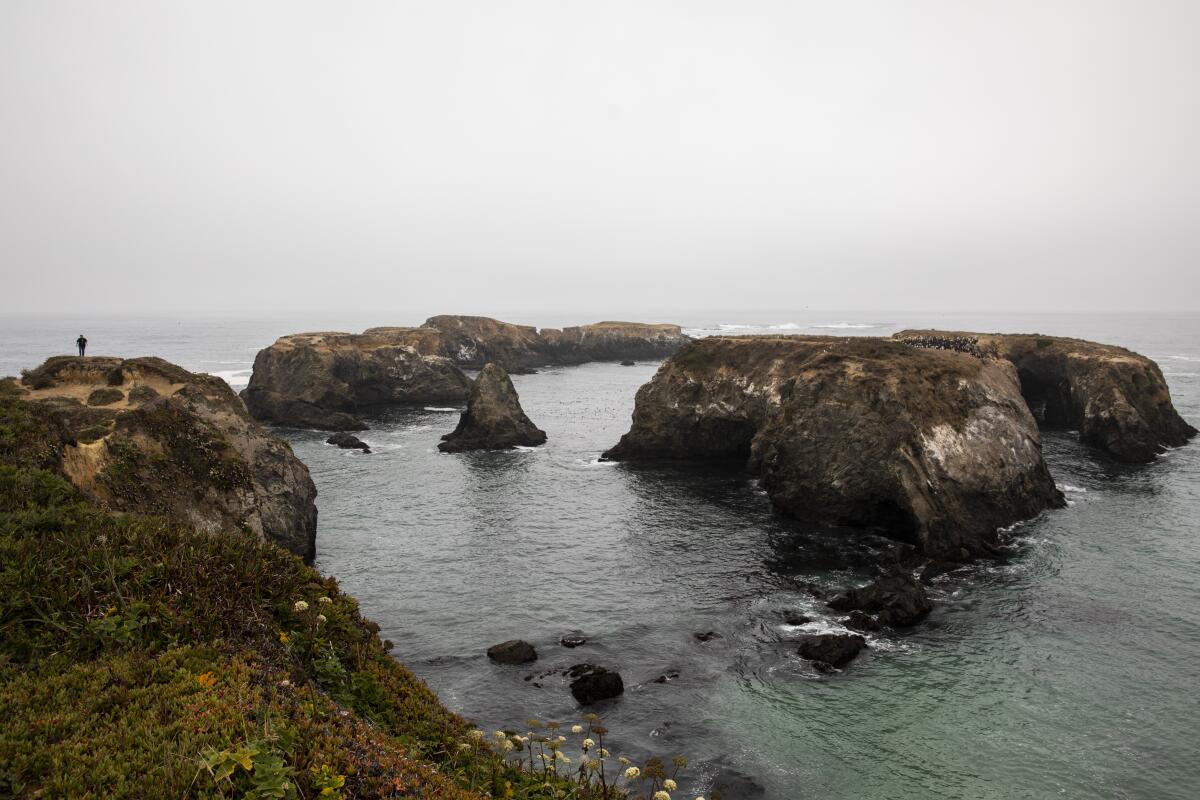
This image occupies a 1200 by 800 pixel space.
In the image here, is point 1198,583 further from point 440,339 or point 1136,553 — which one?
point 440,339

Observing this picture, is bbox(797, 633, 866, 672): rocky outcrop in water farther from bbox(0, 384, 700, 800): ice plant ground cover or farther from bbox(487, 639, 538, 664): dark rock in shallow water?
bbox(0, 384, 700, 800): ice plant ground cover

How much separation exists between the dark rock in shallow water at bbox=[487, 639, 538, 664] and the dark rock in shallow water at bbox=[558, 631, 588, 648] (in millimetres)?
1515

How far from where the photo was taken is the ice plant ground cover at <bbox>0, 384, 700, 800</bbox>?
8.88 metres

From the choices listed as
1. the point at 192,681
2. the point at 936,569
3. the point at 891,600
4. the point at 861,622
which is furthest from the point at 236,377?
the point at 192,681

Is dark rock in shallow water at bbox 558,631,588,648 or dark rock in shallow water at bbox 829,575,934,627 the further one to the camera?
dark rock in shallow water at bbox 829,575,934,627

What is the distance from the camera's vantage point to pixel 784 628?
29.1m

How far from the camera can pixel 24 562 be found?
12.2 metres

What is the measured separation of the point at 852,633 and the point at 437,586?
19.9 m

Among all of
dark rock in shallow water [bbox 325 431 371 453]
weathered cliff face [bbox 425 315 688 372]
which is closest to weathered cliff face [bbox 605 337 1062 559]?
dark rock in shallow water [bbox 325 431 371 453]

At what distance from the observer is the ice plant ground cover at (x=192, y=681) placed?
350 inches

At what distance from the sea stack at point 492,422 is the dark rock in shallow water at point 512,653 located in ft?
132

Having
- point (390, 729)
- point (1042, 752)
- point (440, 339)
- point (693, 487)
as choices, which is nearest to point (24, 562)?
point (390, 729)

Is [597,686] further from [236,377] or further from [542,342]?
[542,342]

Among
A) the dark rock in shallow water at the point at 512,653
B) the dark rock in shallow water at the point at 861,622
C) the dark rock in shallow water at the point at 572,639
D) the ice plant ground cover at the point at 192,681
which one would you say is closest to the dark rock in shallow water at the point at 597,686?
the dark rock in shallow water at the point at 512,653
